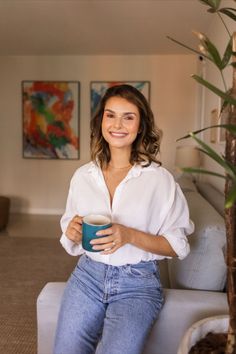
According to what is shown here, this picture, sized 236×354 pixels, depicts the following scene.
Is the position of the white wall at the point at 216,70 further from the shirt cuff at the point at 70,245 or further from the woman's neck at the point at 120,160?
the shirt cuff at the point at 70,245

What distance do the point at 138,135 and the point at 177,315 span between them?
2.15 feet

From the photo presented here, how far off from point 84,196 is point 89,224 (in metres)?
0.24

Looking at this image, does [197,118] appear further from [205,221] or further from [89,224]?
[89,224]

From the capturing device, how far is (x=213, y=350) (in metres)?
0.85

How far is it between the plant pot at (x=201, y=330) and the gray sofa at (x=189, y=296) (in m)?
0.19

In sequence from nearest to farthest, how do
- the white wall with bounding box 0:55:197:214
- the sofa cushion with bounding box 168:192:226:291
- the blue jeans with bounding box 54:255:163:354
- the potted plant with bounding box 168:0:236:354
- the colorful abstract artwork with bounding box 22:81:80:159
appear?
1. the potted plant with bounding box 168:0:236:354
2. the blue jeans with bounding box 54:255:163:354
3. the sofa cushion with bounding box 168:192:226:291
4. the white wall with bounding box 0:55:197:214
5. the colorful abstract artwork with bounding box 22:81:80:159

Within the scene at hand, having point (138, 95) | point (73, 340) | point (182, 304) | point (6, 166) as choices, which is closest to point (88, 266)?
point (73, 340)

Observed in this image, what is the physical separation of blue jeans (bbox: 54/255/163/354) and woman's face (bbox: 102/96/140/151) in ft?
1.42

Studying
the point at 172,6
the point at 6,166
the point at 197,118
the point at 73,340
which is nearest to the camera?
the point at 73,340

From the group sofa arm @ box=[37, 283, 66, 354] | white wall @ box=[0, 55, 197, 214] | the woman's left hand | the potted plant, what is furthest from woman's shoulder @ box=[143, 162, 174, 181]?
white wall @ box=[0, 55, 197, 214]

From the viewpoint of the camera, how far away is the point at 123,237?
0.97 meters

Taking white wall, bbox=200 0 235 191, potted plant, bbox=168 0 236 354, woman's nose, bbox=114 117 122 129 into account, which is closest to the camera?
potted plant, bbox=168 0 236 354

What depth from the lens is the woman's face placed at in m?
1.11

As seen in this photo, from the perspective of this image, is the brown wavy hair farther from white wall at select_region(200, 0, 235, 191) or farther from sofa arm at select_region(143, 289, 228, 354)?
white wall at select_region(200, 0, 235, 191)
